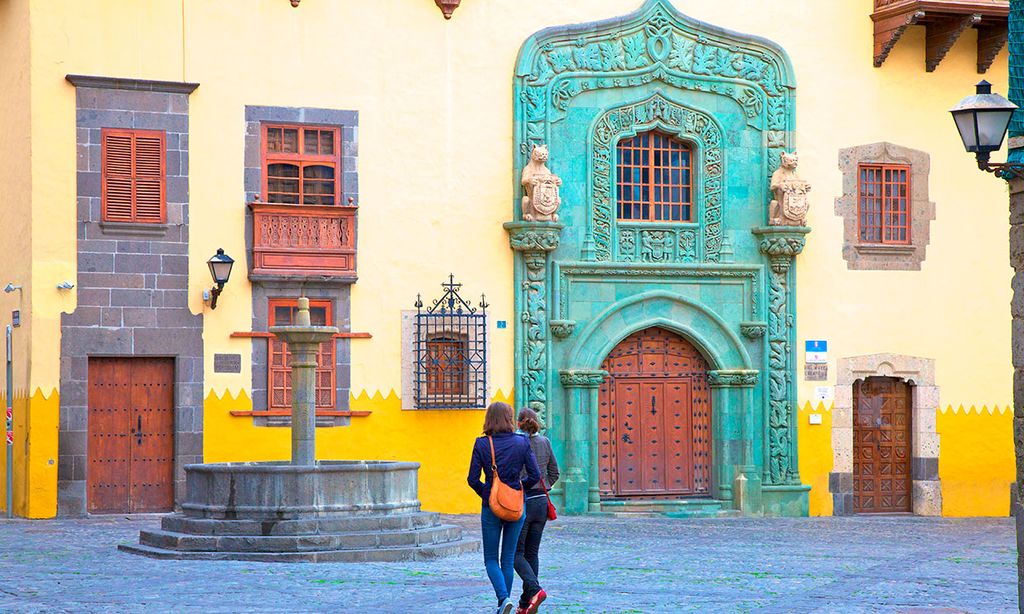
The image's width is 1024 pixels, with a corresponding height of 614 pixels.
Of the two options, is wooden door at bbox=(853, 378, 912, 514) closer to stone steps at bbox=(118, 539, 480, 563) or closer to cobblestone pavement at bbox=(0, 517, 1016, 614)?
cobblestone pavement at bbox=(0, 517, 1016, 614)

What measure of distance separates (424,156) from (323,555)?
8361 millimetres

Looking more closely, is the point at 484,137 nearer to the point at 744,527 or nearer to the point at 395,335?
the point at 395,335

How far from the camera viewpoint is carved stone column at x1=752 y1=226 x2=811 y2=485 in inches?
949

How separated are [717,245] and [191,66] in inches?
309

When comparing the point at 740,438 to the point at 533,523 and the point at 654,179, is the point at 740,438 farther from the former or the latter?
the point at 533,523

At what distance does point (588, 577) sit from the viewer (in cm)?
1498

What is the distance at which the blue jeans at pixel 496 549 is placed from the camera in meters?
11.8

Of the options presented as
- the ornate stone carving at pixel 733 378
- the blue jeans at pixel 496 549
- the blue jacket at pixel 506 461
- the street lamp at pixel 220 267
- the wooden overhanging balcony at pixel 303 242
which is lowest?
the blue jeans at pixel 496 549

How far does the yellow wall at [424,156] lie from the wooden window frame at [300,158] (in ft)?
1.07

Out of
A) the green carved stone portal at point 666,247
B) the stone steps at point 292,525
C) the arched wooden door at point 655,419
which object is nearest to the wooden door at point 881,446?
the green carved stone portal at point 666,247

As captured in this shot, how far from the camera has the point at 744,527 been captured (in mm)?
21719

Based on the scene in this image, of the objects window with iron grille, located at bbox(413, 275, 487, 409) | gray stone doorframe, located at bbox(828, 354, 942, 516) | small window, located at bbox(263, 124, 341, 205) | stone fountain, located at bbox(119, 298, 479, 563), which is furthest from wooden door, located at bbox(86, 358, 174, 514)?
gray stone doorframe, located at bbox(828, 354, 942, 516)

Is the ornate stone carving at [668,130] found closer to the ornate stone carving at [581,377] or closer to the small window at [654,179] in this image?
the small window at [654,179]

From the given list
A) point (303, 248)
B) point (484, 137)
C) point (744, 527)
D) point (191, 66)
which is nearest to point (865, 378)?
point (744, 527)
